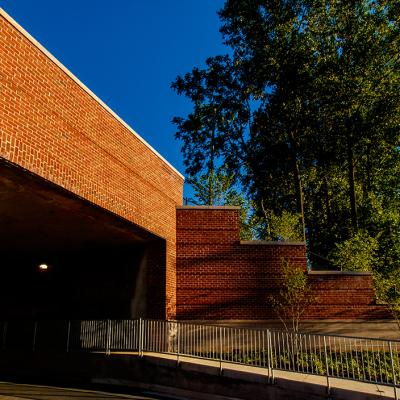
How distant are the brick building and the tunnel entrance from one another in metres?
0.05

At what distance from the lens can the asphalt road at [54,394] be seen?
1155cm

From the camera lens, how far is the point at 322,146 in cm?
2964

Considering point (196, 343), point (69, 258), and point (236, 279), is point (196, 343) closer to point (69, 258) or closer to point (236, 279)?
point (236, 279)

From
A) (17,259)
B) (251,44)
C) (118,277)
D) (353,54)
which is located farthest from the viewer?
(251,44)

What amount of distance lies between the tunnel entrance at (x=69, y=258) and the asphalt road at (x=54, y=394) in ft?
14.3

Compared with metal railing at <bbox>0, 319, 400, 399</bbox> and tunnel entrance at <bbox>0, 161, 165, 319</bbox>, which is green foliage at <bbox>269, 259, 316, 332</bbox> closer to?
metal railing at <bbox>0, 319, 400, 399</bbox>

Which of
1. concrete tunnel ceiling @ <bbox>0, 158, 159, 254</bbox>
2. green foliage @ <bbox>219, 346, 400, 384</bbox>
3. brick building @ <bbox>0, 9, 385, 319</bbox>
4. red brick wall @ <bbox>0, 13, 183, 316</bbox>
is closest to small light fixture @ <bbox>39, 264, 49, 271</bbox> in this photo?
brick building @ <bbox>0, 9, 385, 319</bbox>

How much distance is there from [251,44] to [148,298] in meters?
19.3

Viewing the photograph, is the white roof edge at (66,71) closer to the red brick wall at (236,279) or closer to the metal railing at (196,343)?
the red brick wall at (236,279)

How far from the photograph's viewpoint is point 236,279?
17109 millimetres

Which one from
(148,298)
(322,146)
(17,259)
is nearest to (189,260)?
(148,298)

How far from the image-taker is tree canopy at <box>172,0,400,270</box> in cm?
2542

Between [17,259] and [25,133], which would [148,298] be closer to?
[17,259]

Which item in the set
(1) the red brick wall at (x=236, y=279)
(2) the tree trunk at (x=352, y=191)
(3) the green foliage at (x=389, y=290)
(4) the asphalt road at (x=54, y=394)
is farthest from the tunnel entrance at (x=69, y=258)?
(2) the tree trunk at (x=352, y=191)
